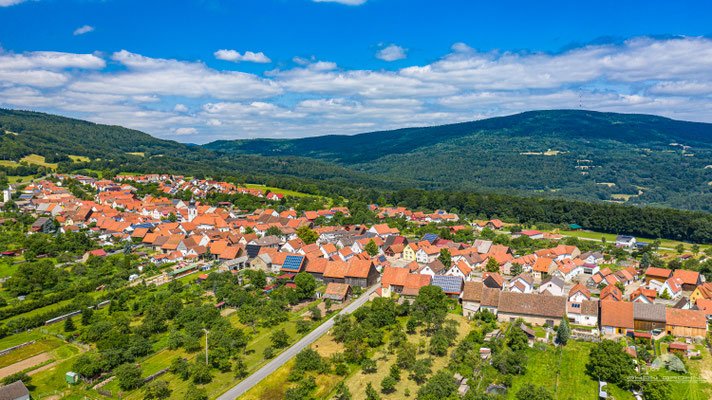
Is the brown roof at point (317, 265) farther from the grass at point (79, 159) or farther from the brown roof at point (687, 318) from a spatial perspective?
the grass at point (79, 159)

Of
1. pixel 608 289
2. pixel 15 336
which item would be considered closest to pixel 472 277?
pixel 608 289

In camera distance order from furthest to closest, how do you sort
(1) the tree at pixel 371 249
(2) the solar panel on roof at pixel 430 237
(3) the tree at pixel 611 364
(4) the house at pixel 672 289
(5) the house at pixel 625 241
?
(5) the house at pixel 625 241 → (2) the solar panel on roof at pixel 430 237 → (1) the tree at pixel 371 249 → (4) the house at pixel 672 289 → (3) the tree at pixel 611 364

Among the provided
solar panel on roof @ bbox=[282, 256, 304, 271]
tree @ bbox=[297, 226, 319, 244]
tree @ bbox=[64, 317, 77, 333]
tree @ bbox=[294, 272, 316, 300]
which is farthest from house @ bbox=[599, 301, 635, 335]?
tree @ bbox=[64, 317, 77, 333]

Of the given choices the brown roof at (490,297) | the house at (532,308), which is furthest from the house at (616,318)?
A: the brown roof at (490,297)

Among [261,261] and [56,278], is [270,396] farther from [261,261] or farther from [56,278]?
[56,278]

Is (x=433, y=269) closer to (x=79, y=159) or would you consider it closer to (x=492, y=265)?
(x=492, y=265)

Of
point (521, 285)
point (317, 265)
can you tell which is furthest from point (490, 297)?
point (317, 265)
